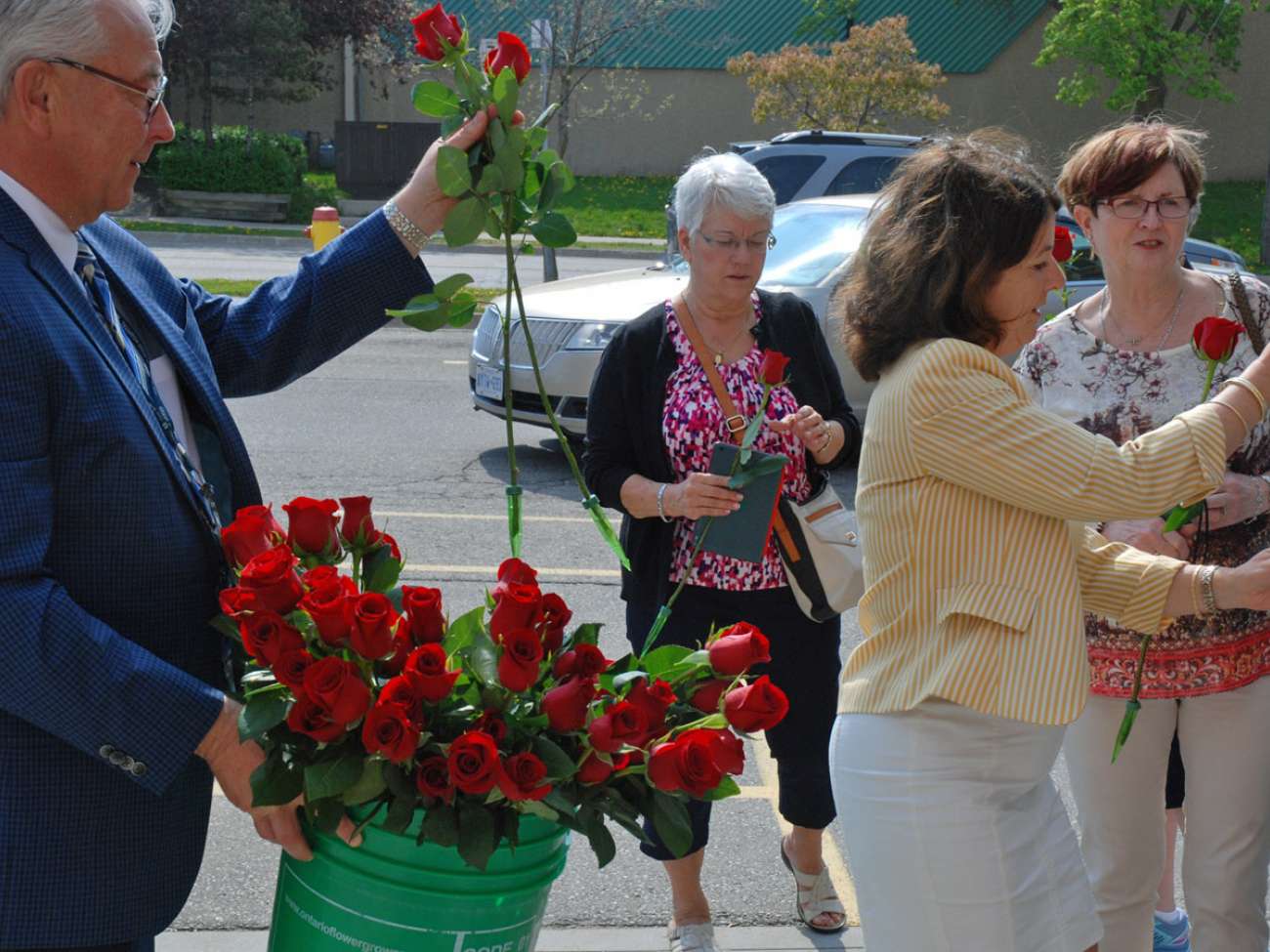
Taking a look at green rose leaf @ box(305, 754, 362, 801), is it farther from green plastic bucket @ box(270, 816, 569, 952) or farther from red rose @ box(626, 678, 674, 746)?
red rose @ box(626, 678, 674, 746)

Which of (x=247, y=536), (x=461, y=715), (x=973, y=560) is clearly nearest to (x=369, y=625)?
(x=461, y=715)

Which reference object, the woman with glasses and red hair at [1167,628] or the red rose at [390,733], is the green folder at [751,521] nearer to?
the woman with glasses and red hair at [1167,628]

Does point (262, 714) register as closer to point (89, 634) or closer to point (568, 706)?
point (89, 634)

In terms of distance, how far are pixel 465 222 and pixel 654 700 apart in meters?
0.72

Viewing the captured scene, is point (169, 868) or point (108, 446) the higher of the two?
point (108, 446)

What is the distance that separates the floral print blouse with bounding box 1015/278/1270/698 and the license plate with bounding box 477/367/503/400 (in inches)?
235

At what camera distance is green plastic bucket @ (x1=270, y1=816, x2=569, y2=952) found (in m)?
1.94

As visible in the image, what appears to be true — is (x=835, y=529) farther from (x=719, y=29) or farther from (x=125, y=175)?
(x=719, y=29)

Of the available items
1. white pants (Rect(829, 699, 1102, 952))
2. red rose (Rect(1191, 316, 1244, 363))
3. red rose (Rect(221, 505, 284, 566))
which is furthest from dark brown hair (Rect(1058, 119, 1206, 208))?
red rose (Rect(221, 505, 284, 566))

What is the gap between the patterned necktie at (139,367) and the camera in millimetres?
2123

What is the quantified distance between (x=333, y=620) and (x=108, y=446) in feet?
1.35

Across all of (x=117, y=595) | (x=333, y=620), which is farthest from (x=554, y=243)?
(x=117, y=595)

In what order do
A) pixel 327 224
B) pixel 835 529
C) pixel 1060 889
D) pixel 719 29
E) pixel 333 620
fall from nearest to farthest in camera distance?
pixel 333 620
pixel 1060 889
pixel 835 529
pixel 327 224
pixel 719 29

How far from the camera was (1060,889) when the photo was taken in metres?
2.47
